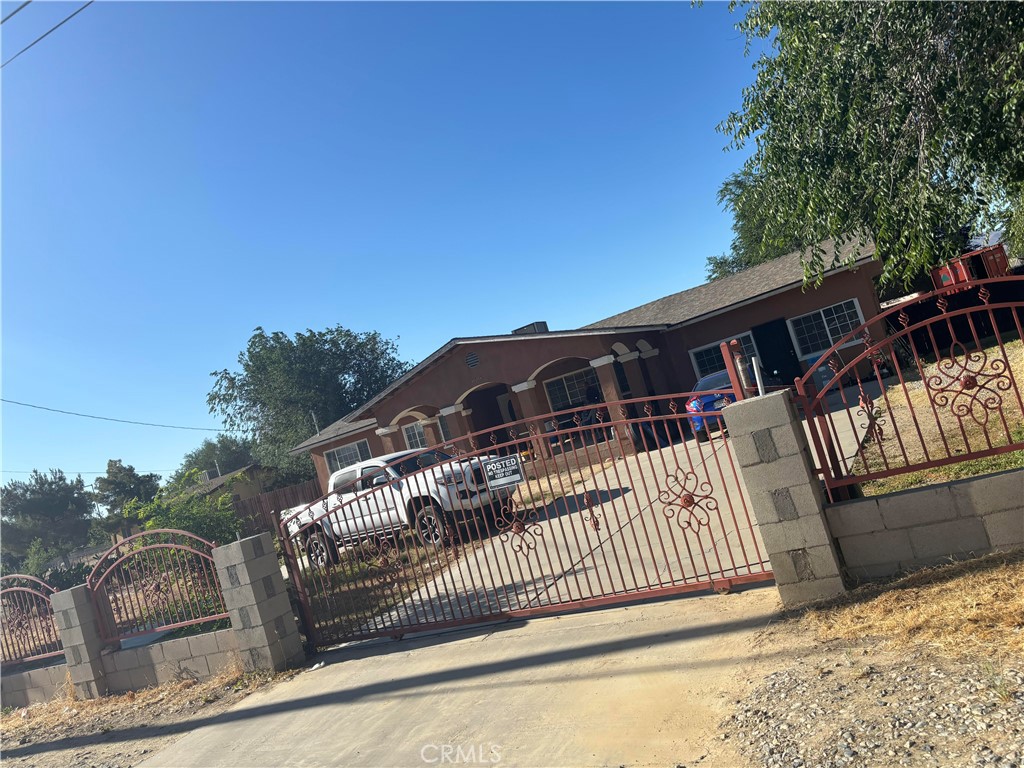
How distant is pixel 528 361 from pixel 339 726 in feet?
51.7

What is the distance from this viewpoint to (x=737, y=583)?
580 centimetres

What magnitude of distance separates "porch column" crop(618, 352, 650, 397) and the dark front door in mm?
3714

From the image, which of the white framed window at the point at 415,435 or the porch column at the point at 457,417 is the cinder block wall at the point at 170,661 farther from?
the white framed window at the point at 415,435

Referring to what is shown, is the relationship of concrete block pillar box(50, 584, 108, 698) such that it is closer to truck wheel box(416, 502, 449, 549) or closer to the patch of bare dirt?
the patch of bare dirt

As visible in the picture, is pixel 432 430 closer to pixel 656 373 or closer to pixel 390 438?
pixel 390 438

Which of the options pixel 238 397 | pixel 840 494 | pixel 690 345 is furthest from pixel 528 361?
pixel 238 397

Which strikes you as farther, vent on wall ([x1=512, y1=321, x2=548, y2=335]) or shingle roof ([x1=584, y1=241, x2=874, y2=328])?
vent on wall ([x1=512, y1=321, x2=548, y2=335])

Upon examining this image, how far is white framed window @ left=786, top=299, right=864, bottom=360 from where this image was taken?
19.4m

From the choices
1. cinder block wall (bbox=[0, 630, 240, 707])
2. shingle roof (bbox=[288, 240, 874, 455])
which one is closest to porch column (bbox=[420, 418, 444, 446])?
shingle roof (bbox=[288, 240, 874, 455])

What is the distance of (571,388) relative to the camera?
22469 millimetres

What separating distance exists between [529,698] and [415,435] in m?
20.7

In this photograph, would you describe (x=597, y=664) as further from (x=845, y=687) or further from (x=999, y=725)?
(x=999, y=725)

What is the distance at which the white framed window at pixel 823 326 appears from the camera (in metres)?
19.4

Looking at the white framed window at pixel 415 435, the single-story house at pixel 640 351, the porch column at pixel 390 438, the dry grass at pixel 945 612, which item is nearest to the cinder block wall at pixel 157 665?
the dry grass at pixel 945 612
